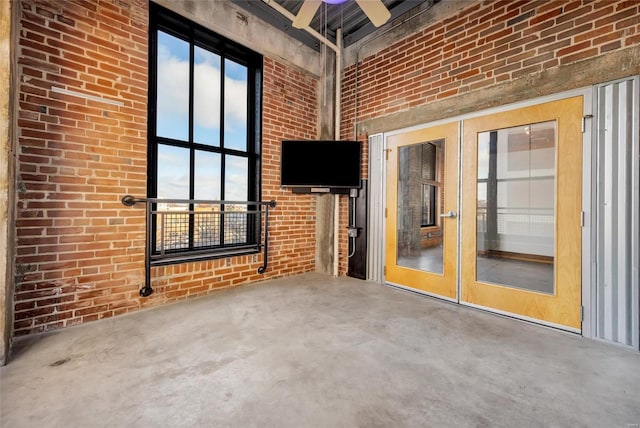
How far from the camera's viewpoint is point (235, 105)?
379 cm

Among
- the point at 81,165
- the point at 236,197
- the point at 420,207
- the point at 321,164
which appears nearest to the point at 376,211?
the point at 420,207

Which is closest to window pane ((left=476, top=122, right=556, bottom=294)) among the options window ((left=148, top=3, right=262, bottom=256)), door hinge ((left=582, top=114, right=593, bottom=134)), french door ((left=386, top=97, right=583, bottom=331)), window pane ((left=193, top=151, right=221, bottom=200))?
french door ((left=386, top=97, right=583, bottom=331))

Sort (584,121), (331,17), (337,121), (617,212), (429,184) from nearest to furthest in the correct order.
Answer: (617,212) < (584,121) < (429,184) < (331,17) < (337,121)

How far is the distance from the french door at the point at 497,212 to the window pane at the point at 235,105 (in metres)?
2.12

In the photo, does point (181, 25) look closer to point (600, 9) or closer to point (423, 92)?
point (423, 92)

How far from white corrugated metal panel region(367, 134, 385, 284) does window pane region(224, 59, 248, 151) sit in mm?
1884

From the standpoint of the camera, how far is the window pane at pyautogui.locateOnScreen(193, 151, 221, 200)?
11.1ft

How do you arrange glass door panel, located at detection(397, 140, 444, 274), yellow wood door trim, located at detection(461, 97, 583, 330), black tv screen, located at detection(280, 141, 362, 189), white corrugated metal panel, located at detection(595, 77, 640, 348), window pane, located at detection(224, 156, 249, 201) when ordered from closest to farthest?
white corrugated metal panel, located at detection(595, 77, 640, 348), yellow wood door trim, located at detection(461, 97, 583, 330), glass door panel, located at detection(397, 140, 444, 274), window pane, located at detection(224, 156, 249, 201), black tv screen, located at detection(280, 141, 362, 189)

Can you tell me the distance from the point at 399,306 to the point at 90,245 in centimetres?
316

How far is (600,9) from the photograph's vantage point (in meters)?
2.33

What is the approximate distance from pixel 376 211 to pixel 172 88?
3043 mm

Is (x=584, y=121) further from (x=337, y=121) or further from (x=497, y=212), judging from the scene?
(x=337, y=121)

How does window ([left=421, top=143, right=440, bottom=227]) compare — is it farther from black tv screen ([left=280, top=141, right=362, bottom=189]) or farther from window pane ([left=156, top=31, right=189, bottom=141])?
window pane ([left=156, top=31, right=189, bottom=141])

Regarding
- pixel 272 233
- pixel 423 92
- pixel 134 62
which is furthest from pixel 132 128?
pixel 423 92
